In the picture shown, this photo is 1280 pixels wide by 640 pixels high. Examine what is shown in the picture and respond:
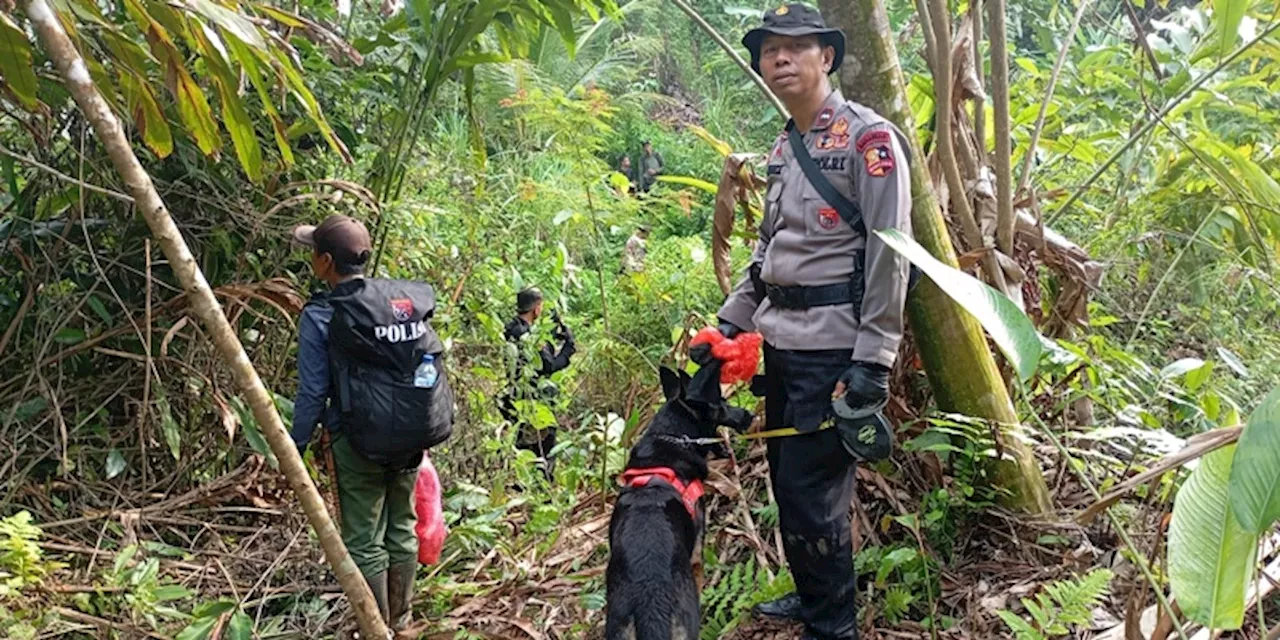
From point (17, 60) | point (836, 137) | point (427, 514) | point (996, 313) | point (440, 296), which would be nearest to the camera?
point (996, 313)

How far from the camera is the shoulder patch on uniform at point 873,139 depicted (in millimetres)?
2248

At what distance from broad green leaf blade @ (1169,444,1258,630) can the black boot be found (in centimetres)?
151

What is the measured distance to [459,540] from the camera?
348 centimetres

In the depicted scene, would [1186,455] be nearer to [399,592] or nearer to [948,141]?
[948,141]

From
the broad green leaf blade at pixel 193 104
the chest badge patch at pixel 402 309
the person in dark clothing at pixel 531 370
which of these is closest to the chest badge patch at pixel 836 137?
the chest badge patch at pixel 402 309

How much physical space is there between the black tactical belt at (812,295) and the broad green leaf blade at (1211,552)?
3.51 ft

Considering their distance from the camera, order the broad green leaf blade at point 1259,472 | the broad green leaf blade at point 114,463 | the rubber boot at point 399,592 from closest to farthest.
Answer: the broad green leaf blade at point 1259,472, the rubber boot at point 399,592, the broad green leaf blade at point 114,463

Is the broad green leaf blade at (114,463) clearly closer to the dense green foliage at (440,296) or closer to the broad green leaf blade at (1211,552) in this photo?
the dense green foliage at (440,296)

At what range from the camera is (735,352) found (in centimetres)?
272

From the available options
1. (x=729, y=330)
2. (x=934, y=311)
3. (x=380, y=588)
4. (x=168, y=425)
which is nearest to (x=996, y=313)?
(x=934, y=311)

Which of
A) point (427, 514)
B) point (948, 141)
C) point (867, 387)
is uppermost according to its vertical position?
point (948, 141)

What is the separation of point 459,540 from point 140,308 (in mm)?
1573

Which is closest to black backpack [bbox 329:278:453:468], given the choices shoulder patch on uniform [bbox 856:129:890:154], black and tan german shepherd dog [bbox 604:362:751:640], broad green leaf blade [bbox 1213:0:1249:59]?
black and tan german shepherd dog [bbox 604:362:751:640]

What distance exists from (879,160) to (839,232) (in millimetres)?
222
